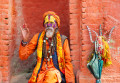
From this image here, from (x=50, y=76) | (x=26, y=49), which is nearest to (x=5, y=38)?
(x=26, y=49)

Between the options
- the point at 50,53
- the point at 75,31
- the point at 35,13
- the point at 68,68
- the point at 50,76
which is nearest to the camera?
the point at 50,76

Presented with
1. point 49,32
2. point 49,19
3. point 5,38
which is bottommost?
point 5,38

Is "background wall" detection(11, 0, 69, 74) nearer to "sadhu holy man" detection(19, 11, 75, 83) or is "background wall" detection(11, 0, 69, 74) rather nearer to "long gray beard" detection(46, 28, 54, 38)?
"sadhu holy man" detection(19, 11, 75, 83)

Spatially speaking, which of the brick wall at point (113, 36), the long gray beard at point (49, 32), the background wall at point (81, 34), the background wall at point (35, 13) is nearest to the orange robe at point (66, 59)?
the background wall at point (81, 34)

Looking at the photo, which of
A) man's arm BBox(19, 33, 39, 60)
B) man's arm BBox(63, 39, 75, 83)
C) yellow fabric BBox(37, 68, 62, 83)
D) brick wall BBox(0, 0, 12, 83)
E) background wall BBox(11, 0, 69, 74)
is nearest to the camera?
yellow fabric BBox(37, 68, 62, 83)

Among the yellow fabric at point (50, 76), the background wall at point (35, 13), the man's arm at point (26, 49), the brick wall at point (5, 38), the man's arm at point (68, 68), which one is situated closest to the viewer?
the yellow fabric at point (50, 76)

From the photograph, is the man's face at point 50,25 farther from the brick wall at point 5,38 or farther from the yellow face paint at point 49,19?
the brick wall at point 5,38

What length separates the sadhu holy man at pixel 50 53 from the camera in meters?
3.90

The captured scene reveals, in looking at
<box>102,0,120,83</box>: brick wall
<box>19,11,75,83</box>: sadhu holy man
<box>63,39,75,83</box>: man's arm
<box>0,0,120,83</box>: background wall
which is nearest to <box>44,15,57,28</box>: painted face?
<box>19,11,75,83</box>: sadhu holy man

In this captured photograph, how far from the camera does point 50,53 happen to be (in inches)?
158

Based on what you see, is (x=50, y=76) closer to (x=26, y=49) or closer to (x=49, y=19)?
(x=26, y=49)

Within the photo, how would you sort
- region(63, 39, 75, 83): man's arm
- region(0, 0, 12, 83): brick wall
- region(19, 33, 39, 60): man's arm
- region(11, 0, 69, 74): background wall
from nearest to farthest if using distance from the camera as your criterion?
region(63, 39, 75, 83): man's arm → region(19, 33, 39, 60): man's arm → region(0, 0, 12, 83): brick wall → region(11, 0, 69, 74): background wall

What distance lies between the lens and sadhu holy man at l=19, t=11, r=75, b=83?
12.8ft

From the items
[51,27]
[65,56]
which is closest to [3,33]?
[51,27]
